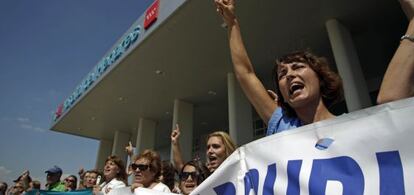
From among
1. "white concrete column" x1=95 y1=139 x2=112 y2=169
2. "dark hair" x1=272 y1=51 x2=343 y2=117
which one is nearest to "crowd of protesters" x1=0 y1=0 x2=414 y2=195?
"dark hair" x1=272 y1=51 x2=343 y2=117

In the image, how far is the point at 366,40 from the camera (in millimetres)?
8477

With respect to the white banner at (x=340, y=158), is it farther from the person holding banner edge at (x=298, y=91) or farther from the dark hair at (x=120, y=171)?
the dark hair at (x=120, y=171)

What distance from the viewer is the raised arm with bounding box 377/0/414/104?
1.10 m

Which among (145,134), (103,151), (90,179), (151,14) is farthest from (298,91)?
(103,151)

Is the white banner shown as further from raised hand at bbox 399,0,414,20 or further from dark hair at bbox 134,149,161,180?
dark hair at bbox 134,149,161,180

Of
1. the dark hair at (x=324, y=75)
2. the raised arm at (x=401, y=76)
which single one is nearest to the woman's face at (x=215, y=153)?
the dark hair at (x=324, y=75)

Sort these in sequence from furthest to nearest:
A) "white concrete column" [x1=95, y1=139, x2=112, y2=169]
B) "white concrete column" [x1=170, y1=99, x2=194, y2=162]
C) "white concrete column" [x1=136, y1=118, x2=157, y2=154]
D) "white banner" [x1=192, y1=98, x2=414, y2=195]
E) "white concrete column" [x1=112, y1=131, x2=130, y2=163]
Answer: "white concrete column" [x1=95, y1=139, x2=112, y2=169] < "white concrete column" [x1=112, y1=131, x2=130, y2=163] < "white concrete column" [x1=136, y1=118, x2=157, y2=154] < "white concrete column" [x1=170, y1=99, x2=194, y2=162] < "white banner" [x1=192, y1=98, x2=414, y2=195]

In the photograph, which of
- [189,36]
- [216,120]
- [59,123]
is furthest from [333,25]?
[59,123]

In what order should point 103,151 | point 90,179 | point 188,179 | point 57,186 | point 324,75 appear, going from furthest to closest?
1. point 103,151
2. point 57,186
3. point 90,179
4. point 188,179
5. point 324,75

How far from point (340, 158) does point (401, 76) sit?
42cm

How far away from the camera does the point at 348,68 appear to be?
6.93 meters

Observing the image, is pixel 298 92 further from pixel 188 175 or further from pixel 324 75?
pixel 188 175

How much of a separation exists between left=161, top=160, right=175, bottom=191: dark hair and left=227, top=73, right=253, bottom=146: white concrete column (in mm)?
5989

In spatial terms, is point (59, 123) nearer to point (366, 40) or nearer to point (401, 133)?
point (366, 40)
